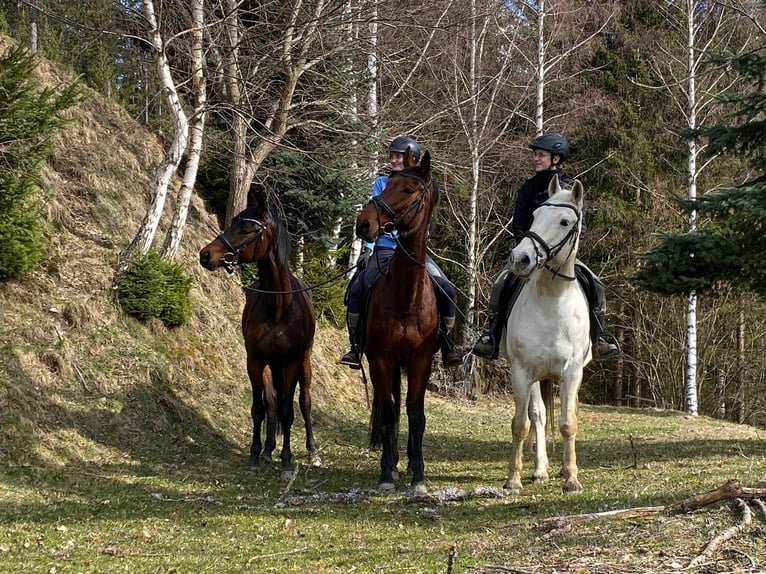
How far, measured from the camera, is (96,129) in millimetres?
16734

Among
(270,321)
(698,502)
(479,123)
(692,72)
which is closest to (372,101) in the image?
(479,123)

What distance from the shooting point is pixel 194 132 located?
12.0m

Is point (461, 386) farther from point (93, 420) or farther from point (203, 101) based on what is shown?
point (93, 420)

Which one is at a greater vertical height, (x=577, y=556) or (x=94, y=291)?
(x=94, y=291)

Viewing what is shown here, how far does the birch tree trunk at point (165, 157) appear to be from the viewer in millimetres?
11241

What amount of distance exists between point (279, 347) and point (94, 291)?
408 centimetres

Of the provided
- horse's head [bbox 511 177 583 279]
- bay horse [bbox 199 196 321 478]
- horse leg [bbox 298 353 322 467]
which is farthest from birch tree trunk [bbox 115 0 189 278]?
horse's head [bbox 511 177 583 279]

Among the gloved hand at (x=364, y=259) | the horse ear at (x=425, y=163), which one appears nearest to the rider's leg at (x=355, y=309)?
the gloved hand at (x=364, y=259)

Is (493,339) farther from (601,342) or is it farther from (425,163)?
(425,163)

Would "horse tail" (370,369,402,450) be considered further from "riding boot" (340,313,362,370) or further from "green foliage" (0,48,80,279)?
"green foliage" (0,48,80,279)

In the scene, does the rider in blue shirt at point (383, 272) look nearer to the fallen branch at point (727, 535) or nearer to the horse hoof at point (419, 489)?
the horse hoof at point (419, 489)

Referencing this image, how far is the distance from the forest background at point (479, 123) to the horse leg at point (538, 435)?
6.82 metres

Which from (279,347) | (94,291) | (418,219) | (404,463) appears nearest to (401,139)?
(418,219)

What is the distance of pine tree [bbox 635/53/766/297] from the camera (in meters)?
9.34
